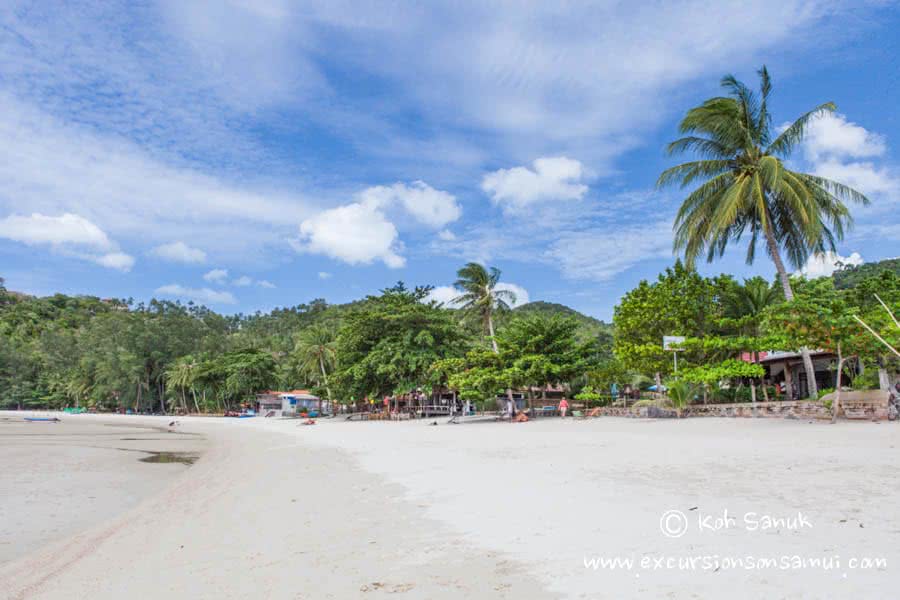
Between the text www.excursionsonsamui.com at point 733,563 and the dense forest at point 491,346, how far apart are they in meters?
11.4

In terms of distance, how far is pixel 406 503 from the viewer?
680 cm

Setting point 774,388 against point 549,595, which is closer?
point 549,595

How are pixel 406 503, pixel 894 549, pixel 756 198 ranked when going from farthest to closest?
pixel 756 198 → pixel 406 503 → pixel 894 549

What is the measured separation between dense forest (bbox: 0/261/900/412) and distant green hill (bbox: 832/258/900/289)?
0.71 metres

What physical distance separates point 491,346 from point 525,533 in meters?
33.2

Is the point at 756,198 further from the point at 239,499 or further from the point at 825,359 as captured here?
the point at 239,499

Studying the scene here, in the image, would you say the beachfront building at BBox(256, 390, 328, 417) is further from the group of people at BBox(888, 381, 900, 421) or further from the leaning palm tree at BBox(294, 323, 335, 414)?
the group of people at BBox(888, 381, 900, 421)

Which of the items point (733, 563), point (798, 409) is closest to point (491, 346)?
point (798, 409)

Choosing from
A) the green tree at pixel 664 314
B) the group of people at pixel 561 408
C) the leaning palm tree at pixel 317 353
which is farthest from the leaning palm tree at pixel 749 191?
the leaning palm tree at pixel 317 353

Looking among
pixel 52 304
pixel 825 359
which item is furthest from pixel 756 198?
pixel 52 304

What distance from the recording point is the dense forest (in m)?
16.1

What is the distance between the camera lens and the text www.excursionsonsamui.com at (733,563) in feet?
11.7

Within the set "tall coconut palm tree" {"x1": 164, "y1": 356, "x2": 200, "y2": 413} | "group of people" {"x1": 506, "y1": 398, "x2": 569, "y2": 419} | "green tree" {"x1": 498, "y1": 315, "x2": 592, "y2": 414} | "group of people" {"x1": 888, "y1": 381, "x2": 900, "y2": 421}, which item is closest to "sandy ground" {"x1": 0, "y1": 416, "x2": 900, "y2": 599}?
"group of people" {"x1": 888, "y1": 381, "x2": 900, "y2": 421}

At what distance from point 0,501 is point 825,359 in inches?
1144
